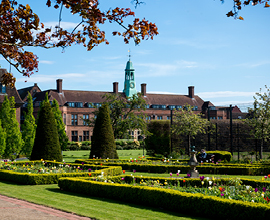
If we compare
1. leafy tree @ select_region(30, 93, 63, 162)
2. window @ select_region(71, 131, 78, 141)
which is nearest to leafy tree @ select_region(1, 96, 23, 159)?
leafy tree @ select_region(30, 93, 63, 162)

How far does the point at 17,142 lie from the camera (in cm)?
2736

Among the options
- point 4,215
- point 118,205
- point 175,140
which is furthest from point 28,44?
point 175,140

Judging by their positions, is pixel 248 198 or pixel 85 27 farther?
pixel 248 198

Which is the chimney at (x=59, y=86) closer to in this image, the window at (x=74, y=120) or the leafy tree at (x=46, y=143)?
the window at (x=74, y=120)

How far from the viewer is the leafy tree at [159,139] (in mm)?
26109

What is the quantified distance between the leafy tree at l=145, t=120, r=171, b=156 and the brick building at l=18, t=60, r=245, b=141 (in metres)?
28.8

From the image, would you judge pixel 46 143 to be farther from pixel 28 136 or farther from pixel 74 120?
pixel 74 120

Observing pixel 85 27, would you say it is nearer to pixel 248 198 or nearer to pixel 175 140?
pixel 248 198

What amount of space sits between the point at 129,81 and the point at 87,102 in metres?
10.0

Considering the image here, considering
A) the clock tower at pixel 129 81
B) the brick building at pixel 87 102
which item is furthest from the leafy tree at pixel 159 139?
the clock tower at pixel 129 81

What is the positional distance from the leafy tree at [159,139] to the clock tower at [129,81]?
40177 millimetres

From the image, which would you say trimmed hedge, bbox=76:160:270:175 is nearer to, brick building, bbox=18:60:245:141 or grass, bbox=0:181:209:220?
grass, bbox=0:181:209:220

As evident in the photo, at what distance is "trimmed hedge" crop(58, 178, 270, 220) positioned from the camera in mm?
6168

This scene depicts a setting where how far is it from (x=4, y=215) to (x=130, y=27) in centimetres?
428
